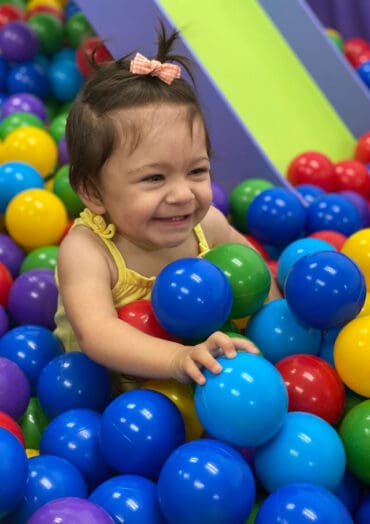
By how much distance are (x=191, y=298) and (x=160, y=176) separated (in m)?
0.22

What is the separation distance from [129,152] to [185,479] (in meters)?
0.51

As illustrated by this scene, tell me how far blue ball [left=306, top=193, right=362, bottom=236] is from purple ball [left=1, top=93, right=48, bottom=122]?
0.95 m

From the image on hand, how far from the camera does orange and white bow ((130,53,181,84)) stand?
3.89 ft

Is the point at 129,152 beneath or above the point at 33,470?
above

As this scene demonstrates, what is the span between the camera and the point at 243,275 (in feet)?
3.84

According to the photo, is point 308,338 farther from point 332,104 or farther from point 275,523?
point 332,104

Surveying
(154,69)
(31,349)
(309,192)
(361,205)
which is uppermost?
(154,69)

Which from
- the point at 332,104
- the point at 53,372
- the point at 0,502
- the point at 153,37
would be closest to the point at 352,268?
the point at 53,372

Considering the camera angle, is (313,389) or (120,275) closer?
(313,389)

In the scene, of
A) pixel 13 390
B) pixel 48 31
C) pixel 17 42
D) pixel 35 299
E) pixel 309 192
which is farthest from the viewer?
pixel 48 31

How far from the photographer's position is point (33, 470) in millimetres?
964

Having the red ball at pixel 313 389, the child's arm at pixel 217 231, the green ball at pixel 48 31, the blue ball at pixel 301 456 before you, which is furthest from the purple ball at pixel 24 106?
the blue ball at pixel 301 456

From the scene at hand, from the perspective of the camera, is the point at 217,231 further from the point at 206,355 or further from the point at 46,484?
the point at 46,484

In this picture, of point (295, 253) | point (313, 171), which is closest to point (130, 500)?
point (295, 253)
